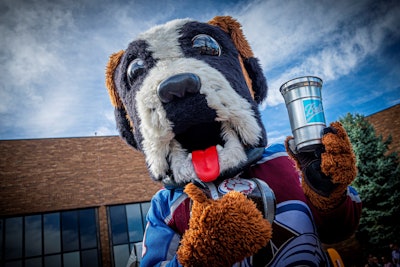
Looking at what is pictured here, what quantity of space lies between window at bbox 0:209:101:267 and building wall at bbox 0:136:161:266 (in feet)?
1.11

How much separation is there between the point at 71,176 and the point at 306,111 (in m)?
13.3

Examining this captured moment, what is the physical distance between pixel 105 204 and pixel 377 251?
1156 centimetres

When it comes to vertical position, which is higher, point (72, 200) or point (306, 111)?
point (72, 200)

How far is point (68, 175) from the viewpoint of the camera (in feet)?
41.9

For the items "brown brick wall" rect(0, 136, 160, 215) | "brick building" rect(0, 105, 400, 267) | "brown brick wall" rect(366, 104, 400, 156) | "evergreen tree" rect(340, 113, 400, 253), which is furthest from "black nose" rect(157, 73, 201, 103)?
"brown brick wall" rect(366, 104, 400, 156)

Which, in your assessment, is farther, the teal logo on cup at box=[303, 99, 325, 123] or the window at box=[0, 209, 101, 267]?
→ the window at box=[0, 209, 101, 267]

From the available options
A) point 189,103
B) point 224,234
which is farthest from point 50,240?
point 224,234

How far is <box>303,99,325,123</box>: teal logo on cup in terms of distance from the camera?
1.39 meters

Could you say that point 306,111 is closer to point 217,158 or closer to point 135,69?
point 217,158

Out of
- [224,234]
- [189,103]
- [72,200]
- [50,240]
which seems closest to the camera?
[224,234]

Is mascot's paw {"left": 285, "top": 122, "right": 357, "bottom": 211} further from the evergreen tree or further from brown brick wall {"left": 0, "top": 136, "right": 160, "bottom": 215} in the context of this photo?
brown brick wall {"left": 0, "top": 136, "right": 160, "bottom": 215}

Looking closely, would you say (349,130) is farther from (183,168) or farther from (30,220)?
(30,220)

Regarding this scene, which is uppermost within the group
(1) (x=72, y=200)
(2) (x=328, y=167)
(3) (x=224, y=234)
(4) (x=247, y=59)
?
(1) (x=72, y=200)

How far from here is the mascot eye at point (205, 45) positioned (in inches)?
68.7
